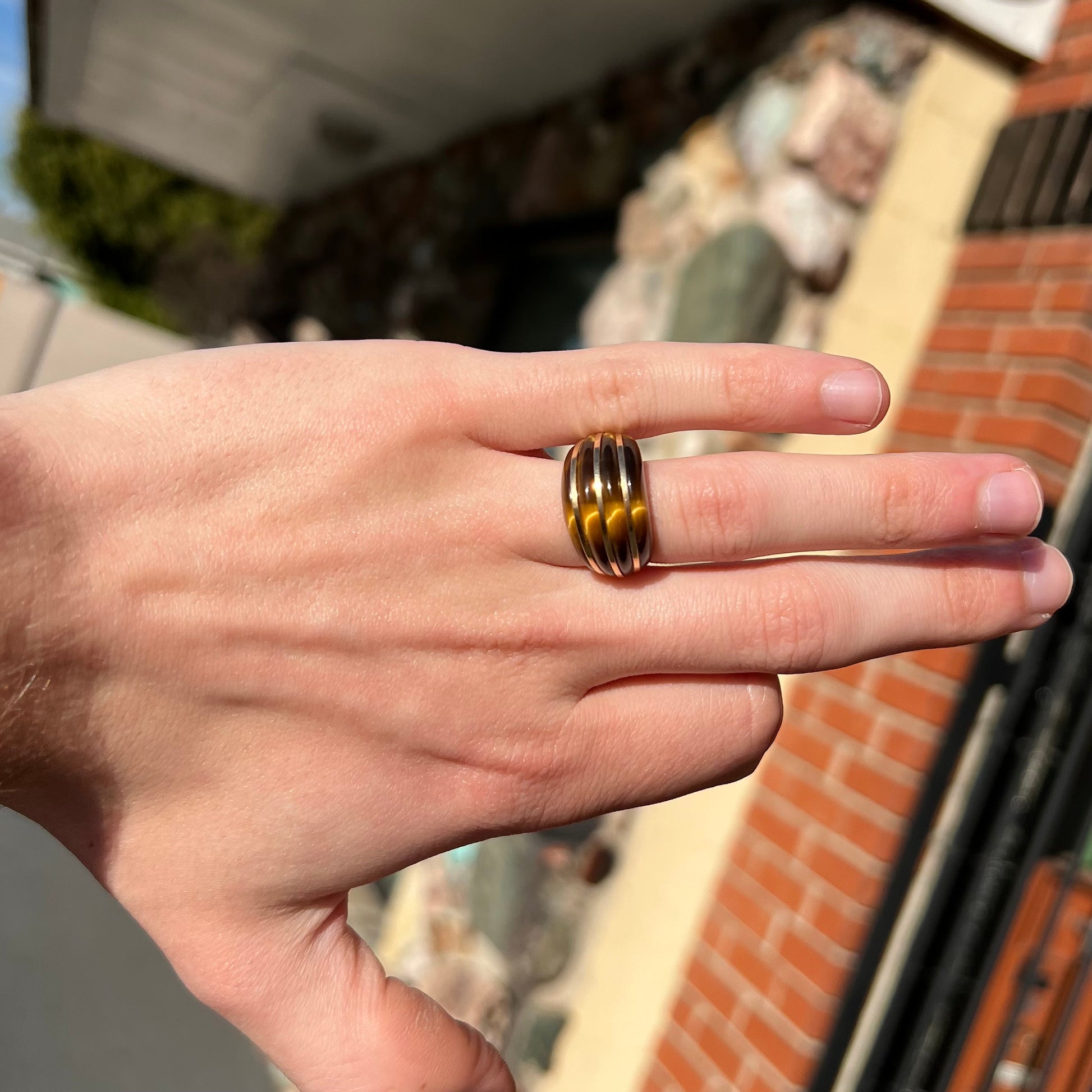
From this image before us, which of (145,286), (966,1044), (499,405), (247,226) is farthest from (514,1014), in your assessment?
(145,286)

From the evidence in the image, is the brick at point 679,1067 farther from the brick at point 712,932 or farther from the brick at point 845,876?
the brick at point 845,876

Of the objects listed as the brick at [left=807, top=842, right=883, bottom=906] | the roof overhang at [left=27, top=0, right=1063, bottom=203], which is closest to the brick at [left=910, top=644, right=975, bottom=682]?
the brick at [left=807, top=842, right=883, bottom=906]

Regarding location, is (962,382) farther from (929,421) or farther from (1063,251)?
(1063,251)

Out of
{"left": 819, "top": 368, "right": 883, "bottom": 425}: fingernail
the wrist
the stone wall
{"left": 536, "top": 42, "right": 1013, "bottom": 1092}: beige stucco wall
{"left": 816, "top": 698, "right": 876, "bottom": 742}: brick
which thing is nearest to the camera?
the wrist

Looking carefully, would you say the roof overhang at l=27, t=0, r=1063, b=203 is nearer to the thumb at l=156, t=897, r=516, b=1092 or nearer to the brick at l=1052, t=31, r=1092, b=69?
the brick at l=1052, t=31, r=1092, b=69

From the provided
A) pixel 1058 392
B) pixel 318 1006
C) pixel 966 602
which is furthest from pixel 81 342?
pixel 966 602

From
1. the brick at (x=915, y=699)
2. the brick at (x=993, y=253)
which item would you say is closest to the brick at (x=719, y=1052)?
the brick at (x=915, y=699)

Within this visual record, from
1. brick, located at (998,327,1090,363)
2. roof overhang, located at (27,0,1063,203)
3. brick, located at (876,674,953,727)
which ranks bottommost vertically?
brick, located at (876,674,953,727)
